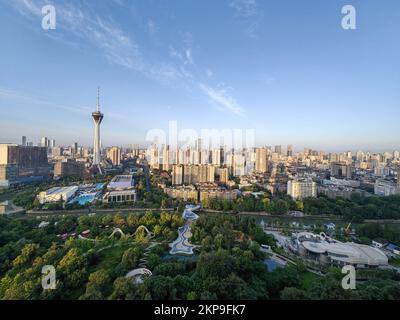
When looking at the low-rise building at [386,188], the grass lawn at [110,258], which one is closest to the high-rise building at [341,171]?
the low-rise building at [386,188]

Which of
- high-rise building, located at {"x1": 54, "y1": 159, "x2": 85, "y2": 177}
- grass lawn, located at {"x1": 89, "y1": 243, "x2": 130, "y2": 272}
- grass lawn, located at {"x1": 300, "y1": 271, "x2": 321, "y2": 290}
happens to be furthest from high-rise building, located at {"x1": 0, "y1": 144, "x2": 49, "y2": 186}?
grass lawn, located at {"x1": 300, "y1": 271, "x2": 321, "y2": 290}

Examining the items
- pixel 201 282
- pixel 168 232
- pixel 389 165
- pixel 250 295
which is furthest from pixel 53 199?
pixel 389 165

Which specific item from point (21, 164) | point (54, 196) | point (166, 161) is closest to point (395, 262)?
point (54, 196)

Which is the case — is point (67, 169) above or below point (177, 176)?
above

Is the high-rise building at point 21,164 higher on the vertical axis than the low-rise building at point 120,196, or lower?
higher

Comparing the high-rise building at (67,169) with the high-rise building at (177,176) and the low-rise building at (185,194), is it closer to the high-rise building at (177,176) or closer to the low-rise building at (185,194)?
the high-rise building at (177,176)

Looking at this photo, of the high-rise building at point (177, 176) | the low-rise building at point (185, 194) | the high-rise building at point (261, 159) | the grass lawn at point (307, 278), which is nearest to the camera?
the grass lawn at point (307, 278)

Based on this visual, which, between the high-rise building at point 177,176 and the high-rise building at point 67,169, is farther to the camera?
the high-rise building at point 67,169

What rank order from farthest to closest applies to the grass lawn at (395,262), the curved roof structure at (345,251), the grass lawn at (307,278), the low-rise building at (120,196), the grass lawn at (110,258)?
the low-rise building at (120,196) → the grass lawn at (395,262) → the curved roof structure at (345,251) → the grass lawn at (110,258) → the grass lawn at (307,278)

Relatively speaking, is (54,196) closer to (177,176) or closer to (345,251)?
(177,176)
